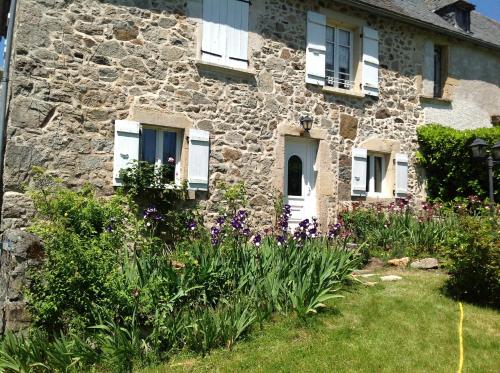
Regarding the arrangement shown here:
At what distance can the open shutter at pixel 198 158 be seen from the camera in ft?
26.3

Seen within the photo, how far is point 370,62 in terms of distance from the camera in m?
10.3

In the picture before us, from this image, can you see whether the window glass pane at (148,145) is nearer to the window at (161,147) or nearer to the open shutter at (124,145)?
the window at (161,147)

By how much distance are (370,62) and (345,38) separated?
80 centimetres

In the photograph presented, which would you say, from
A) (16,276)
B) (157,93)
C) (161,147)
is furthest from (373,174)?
(16,276)

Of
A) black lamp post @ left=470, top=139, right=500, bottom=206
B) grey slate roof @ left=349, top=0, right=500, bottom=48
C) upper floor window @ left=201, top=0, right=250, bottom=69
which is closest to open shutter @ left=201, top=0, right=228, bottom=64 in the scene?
upper floor window @ left=201, top=0, right=250, bottom=69

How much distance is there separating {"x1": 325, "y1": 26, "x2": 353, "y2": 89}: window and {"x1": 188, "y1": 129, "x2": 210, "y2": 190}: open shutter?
3465 millimetres

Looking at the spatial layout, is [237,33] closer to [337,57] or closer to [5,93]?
[337,57]

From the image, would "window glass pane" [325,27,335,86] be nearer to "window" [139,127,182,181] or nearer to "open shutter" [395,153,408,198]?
"open shutter" [395,153,408,198]

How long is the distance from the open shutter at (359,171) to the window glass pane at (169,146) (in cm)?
395

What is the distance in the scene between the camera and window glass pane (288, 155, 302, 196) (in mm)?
9570

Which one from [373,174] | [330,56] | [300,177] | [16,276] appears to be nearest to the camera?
[16,276]

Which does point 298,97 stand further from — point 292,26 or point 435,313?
point 435,313

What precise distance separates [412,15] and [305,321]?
9.25 metres

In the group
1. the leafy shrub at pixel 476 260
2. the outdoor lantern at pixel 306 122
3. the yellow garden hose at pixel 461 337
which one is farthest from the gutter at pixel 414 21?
the yellow garden hose at pixel 461 337
